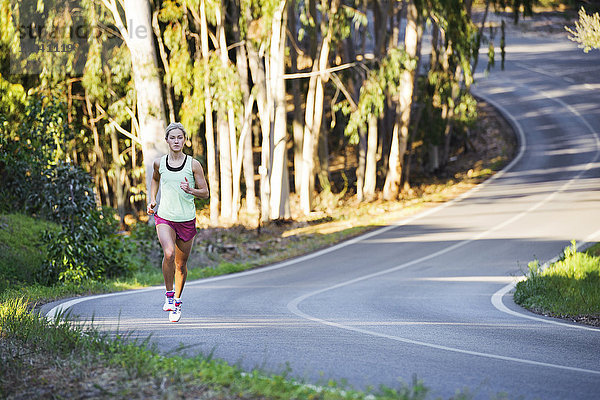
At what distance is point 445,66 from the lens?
30906 mm

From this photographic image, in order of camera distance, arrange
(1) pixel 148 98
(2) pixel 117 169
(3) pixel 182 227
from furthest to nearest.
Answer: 1. (2) pixel 117 169
2. (1) pixel 148 98
3. (3) pixel 182 227

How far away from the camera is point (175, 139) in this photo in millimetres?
7602

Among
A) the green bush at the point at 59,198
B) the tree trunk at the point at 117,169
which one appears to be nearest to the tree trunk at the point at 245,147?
the tree trunk at the point at 117,169

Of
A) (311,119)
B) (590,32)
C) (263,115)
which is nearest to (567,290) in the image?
(590,32)

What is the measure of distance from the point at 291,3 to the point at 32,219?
11778 millimetres

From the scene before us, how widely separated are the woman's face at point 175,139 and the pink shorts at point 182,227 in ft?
2.36

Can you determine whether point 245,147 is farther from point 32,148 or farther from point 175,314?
point 175,314

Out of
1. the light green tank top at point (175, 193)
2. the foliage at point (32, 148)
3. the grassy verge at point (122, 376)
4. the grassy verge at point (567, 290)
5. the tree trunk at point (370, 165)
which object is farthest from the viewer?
the tree trunk at point (370, 165)

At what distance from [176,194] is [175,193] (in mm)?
14

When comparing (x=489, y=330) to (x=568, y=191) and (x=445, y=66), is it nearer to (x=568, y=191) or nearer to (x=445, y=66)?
(x=568, y=191)

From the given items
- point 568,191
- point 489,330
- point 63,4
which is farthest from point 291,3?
point 489,330

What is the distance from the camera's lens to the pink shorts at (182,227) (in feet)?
25.6

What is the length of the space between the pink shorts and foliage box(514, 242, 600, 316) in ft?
17.1

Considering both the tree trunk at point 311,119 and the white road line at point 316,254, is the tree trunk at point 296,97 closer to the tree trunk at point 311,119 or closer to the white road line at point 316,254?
the tree trunk at point 311,119
